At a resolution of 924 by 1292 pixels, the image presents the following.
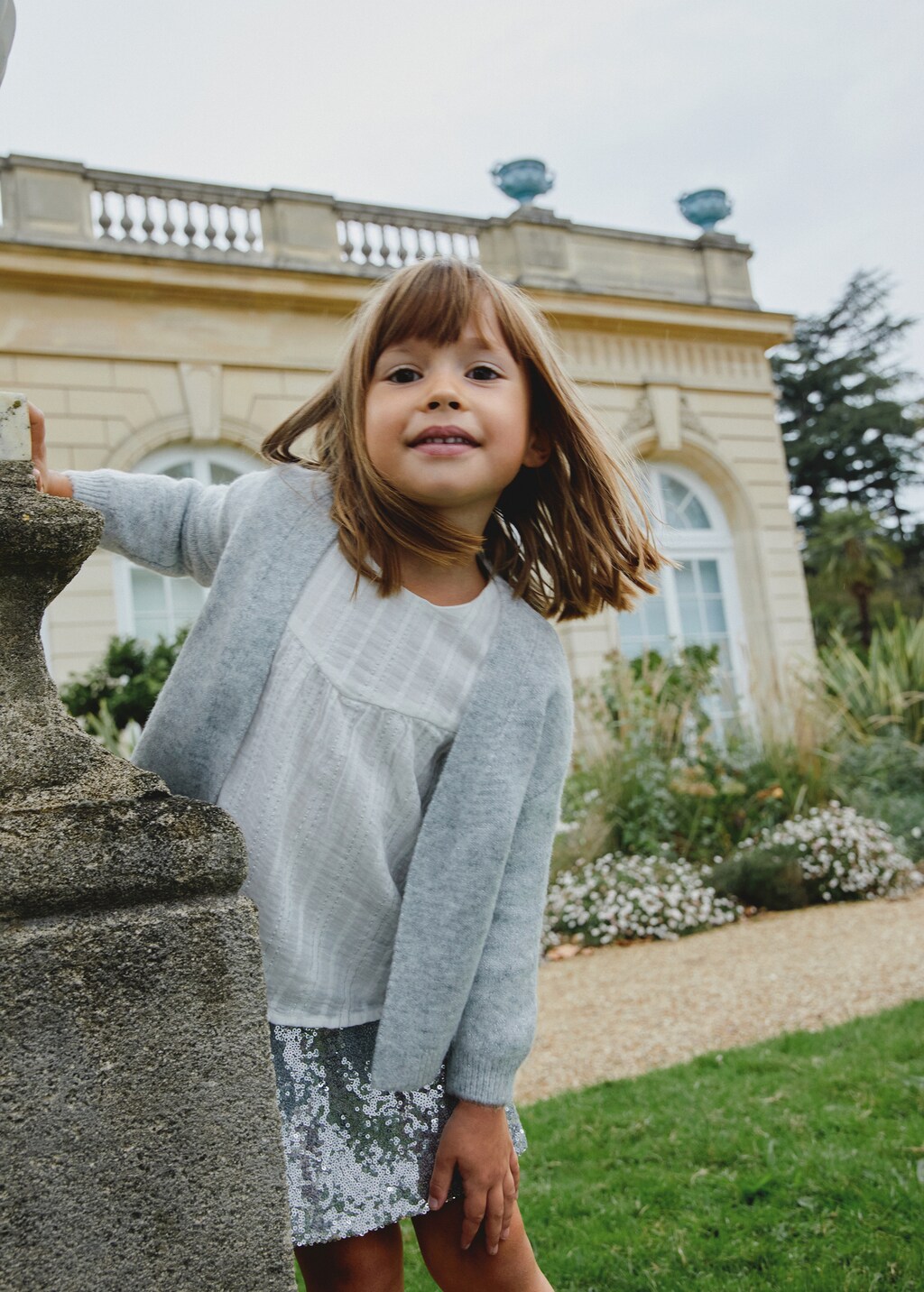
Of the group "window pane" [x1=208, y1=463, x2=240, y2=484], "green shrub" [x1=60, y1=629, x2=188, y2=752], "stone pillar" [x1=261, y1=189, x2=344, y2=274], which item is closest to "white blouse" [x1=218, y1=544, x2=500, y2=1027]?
"green shrub" [x1=60, y1=629, x2=188, y2=752]

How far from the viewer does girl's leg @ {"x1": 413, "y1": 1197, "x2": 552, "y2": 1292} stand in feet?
4.66

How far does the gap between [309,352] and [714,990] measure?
7.19 meters

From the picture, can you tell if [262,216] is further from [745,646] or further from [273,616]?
[273,616]

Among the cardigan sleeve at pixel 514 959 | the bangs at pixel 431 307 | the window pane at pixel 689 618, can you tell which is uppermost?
the window pane at pixel 689 618

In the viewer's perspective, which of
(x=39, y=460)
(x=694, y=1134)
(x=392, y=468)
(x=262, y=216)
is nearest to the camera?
(x=39, y=460)

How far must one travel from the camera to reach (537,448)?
5.40 feet

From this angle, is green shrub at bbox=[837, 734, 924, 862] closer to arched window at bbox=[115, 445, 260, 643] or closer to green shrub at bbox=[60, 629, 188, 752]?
green shrub at bbox=[60, 629, 188, 752]

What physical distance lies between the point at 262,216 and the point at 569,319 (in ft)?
10.4

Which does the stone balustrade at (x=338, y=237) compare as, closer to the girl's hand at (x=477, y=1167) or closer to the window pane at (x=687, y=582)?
the window pane at (x=687, y=582)

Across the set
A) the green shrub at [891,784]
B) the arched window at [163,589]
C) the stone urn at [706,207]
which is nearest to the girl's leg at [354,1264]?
the green shrub at [891,784]

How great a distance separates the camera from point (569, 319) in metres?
11.3

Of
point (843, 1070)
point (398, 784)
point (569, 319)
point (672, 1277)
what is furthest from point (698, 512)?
point (398, 784)

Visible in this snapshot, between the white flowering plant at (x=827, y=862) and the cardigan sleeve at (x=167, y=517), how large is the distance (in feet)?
19.3

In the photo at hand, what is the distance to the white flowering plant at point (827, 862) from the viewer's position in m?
6.79
